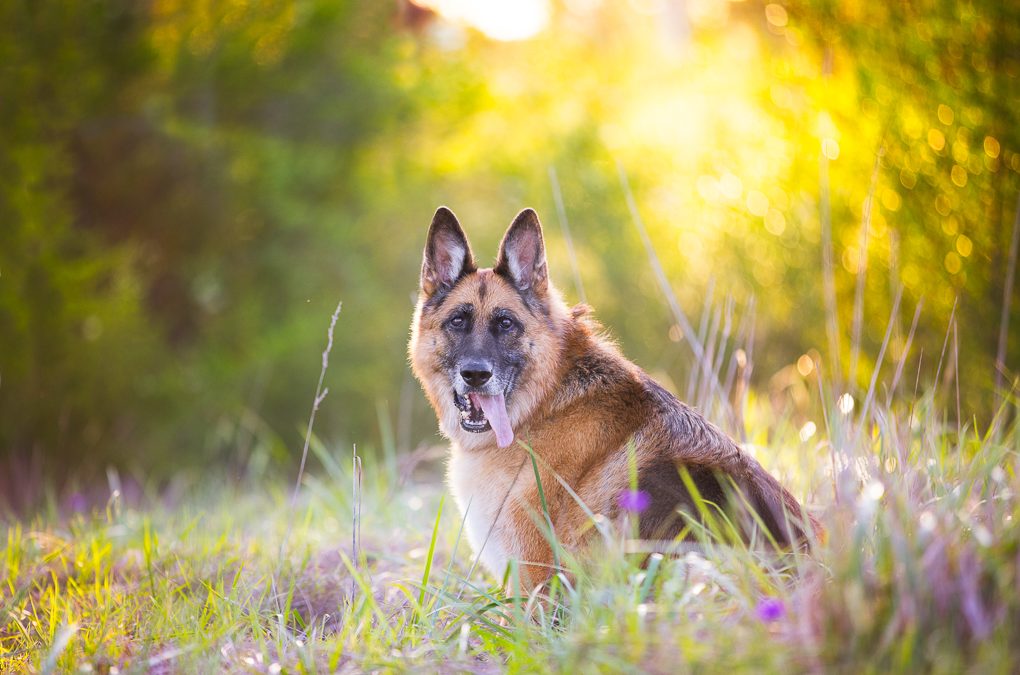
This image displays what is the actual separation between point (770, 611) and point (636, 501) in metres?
0.90

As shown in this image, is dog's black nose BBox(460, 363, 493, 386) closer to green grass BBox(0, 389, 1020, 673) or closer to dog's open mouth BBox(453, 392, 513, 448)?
dog's open mouth BBox(453, 392, 513, 448)

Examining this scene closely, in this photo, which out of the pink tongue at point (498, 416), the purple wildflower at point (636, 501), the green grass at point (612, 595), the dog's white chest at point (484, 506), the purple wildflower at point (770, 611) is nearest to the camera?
the green grass at point (612, 595)

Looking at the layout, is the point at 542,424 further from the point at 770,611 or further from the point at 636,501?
the point at 770,611

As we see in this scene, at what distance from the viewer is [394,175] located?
11758mm


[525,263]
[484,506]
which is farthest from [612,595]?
[525,263]

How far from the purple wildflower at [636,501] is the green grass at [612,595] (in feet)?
0.66

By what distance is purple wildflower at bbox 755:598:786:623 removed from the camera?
2.58 meters

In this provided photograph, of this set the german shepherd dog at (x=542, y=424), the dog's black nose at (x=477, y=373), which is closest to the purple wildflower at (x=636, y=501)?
the german shepherd dog at (x=542, y=424)

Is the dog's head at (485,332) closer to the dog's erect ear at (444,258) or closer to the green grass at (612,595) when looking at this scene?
the dog's erect ear at (444,258)

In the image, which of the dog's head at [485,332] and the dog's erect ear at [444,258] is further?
the dog's erect ear at [444,258]

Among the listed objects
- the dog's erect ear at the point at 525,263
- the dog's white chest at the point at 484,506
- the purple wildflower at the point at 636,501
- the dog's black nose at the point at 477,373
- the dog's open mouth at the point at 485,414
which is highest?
the dog's erect ear at the point at 525,263

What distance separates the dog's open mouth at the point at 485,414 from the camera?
4.04 m

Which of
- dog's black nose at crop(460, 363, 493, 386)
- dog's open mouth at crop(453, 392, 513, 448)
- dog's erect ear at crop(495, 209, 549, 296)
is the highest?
dog's erect ear at crop(495, 209, 549, 296)

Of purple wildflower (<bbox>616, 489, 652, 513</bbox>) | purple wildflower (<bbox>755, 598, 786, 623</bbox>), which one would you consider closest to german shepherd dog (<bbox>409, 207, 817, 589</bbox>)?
purple wildflower (<bbox>616, 489, 652, 513</bbox>)
